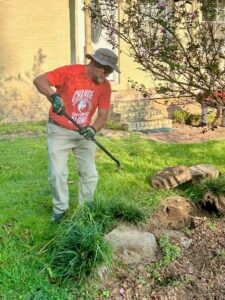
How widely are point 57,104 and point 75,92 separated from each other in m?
0.40

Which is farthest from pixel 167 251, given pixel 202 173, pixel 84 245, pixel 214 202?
pixel 202 173

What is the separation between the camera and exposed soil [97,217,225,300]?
3.64m

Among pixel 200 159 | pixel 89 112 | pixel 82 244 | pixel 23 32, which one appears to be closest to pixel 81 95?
pixel 89 112

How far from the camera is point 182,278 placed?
3801 mm

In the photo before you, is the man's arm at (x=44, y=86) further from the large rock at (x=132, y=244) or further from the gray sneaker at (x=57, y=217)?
the large rock at (x=132, y=244)

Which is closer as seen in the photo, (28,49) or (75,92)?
(75,92)

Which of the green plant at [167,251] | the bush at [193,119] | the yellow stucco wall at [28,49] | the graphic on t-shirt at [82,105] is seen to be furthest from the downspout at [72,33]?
the green plant at [167,251]

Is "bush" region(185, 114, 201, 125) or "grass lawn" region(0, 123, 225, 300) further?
"bush" region(185, 114, 201, 125)

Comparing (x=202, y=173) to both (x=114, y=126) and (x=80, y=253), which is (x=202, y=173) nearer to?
(x=80, y=253)

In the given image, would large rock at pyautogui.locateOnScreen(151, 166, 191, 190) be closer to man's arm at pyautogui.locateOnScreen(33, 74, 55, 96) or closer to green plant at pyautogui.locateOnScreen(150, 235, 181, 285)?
green plant at pyautogui.locateOnScreen(150, 235, 181, 285)

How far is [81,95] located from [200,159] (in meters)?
3.63

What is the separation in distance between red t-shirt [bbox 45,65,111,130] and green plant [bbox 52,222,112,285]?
1.16m

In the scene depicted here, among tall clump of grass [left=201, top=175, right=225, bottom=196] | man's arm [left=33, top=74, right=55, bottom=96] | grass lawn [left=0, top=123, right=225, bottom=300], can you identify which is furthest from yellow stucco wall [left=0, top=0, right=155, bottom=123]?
tall clump of grass [left=201, top=175, right=225, bottom=196]

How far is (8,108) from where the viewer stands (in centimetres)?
1159
